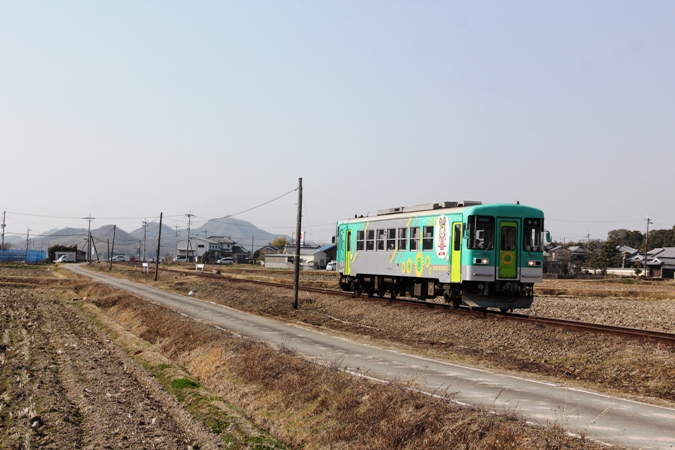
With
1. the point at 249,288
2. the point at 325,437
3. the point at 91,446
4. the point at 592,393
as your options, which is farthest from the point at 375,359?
the point at 249,288

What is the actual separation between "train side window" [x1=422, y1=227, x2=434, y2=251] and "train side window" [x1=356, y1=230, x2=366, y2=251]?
626cm

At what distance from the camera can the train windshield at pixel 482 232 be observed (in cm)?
2384

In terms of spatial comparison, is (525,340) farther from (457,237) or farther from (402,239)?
(402,239)

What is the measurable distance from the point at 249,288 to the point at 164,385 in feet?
93.6

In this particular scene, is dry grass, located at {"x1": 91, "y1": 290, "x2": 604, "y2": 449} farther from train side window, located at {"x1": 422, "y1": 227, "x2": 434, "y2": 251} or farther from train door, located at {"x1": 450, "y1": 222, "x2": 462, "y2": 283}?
train side window, located at {"x1": 422, "y1": 227, "x2": 434, "y2": 251}

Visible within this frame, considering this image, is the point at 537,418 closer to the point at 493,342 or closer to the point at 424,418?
the point at 424,418

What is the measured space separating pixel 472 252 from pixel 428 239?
3.35 meters

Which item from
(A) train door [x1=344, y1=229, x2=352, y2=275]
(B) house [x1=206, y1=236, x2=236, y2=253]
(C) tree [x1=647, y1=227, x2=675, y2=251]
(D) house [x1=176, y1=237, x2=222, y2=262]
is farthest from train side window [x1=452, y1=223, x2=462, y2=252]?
(B) house [x1=206, y1=236, x2=236, y2=253]

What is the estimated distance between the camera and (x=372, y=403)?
1084cm

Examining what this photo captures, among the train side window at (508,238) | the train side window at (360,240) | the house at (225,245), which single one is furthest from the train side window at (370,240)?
the house at (225,245)

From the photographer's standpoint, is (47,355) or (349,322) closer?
(47,355)

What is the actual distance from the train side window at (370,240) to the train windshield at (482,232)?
858 cm

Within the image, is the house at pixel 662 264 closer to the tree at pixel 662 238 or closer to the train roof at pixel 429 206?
the tree at pixel 662 238

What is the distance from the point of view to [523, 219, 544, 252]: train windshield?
24547mm
